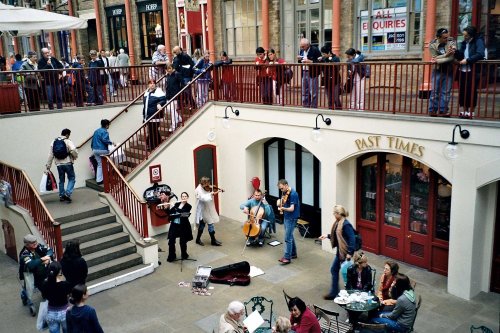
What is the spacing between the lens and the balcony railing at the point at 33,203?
10.3 m

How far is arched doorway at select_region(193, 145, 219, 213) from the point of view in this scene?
1463cm

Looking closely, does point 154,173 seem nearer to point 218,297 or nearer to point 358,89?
point 218,297

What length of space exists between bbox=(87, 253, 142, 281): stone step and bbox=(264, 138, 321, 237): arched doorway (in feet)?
15.2

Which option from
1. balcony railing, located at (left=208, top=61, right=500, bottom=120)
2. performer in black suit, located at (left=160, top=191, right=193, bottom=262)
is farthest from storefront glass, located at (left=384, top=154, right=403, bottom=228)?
performer in black suit, located at (left=160, top=191, right=193, bottom=262)

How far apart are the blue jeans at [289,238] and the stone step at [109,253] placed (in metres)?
3.52

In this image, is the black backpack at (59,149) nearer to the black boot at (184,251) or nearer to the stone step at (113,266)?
the stone step at (113,266)

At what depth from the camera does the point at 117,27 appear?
25.0 meters

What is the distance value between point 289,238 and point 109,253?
4.07 metres

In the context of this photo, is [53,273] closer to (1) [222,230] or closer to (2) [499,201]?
(1) [222,230]

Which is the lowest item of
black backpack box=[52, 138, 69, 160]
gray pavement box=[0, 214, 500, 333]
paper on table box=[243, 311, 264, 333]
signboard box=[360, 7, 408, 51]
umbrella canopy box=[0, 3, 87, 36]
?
gray pavement box=[0, 214, 500, 333]

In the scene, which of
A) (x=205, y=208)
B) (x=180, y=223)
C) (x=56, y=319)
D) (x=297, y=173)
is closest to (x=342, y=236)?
(x=180, y=223)

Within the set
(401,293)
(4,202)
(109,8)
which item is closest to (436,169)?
(401,293)

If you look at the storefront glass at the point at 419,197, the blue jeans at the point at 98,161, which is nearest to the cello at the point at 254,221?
the storefront glass at the point at 419,197

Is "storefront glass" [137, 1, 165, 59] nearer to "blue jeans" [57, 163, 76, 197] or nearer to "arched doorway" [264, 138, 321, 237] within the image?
"arched doorway" [264, 138, 321, 237]
